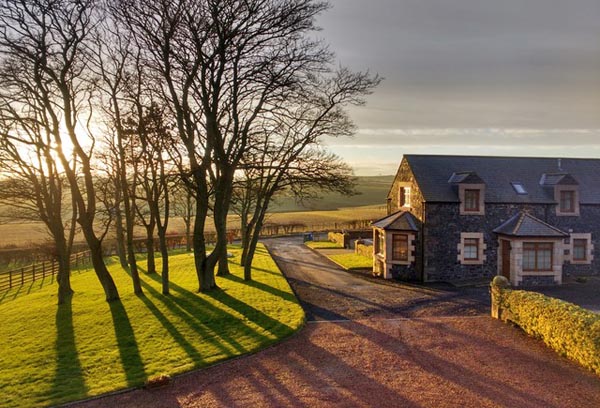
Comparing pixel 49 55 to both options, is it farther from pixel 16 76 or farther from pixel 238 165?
pixel 238 165

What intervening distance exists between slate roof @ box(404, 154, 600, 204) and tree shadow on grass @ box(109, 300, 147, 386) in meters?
17.6

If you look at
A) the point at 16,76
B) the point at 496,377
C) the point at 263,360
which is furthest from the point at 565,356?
the point at 16,76

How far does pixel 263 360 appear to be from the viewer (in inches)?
472

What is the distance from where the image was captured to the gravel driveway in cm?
969

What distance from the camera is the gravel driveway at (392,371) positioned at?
31.8 ft

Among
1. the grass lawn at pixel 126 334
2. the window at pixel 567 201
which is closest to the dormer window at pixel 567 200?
the window at pixel 567 201

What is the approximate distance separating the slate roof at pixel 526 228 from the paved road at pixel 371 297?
4.23 meters

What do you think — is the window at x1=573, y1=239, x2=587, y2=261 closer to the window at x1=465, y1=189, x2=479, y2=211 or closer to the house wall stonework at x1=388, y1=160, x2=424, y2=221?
the window at x1=465, y1=189, x2=479, y2=211

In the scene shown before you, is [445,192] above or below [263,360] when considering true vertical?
above

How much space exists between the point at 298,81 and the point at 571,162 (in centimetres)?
2085

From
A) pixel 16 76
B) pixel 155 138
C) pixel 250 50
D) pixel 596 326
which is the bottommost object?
pixel 596 326

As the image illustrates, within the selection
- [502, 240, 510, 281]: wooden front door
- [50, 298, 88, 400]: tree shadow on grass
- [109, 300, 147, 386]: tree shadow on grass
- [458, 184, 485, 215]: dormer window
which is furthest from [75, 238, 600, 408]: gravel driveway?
[458, 184, 485, 215]: dormer window

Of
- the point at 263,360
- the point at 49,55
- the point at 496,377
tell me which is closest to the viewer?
the point at 496,377

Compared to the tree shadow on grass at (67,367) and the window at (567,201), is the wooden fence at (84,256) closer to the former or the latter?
the tree shadow on grass at (67,367)
